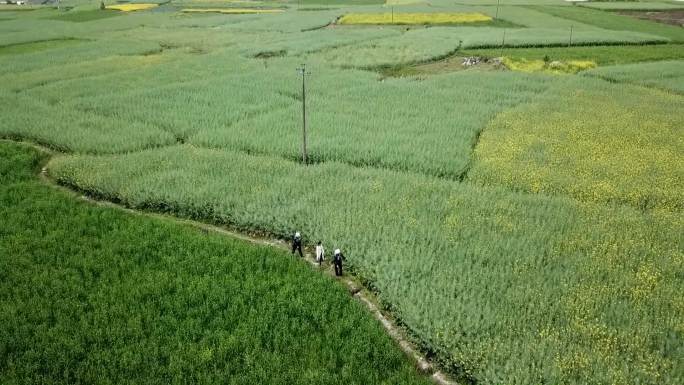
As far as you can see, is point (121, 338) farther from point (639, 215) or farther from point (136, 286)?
point (639, 215)

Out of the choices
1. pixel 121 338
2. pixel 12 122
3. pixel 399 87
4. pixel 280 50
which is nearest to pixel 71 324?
pixel 121 338

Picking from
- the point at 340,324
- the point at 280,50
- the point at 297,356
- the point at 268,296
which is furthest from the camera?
the point at 280,50

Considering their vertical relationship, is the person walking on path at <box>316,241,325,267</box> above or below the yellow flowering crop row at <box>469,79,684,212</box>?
below

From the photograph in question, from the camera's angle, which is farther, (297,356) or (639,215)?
(639,215)

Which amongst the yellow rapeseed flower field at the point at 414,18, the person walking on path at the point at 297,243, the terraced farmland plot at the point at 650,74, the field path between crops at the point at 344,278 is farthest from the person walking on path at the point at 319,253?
the yellow rapeseed flower field at the point at 414,18

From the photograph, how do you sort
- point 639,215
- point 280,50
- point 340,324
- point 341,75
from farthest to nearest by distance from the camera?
point 280,50, point 341,75, point 639,215, point 340,324

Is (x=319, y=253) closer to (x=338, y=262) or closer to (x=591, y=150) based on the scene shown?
(x=338, y=262)

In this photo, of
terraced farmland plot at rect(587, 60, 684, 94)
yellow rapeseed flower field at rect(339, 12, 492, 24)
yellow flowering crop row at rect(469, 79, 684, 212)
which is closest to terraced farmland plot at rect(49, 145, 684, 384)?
yellow flowering crop row at rect(469, 79, 684, 212)

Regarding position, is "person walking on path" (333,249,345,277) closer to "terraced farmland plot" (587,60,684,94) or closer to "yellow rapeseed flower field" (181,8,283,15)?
"terraced farmland plot" (587,60,684,94)
